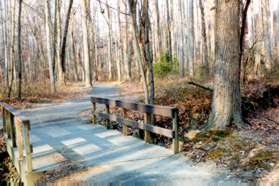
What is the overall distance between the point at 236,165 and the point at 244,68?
10191mm

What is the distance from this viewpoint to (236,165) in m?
6.59

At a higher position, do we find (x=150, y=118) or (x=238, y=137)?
(x=150, y=118)

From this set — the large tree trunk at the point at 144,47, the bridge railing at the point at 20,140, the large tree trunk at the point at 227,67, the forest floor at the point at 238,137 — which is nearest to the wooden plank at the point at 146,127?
the forest floor at the point at 238,137

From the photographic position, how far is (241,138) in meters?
7.93

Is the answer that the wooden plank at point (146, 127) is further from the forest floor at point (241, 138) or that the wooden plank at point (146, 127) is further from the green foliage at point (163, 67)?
the green foliage at point (163, 67)

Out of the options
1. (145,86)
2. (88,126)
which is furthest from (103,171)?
(88,126)

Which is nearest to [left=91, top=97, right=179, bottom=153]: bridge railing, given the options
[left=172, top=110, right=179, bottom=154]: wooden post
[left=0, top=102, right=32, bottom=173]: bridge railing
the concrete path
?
[left=172, top=110, right=179, bottom=154]: wooden post

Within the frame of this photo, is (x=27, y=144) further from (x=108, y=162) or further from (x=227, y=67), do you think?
(x=227, y=67)

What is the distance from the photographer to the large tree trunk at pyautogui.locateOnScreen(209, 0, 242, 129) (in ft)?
28.7

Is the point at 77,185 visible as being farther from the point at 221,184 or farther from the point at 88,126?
the point at 88,126

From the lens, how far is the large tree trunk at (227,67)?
8.74 m

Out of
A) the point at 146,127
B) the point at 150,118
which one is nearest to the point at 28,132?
the point at 146,127

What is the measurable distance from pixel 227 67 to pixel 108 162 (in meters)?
3.68

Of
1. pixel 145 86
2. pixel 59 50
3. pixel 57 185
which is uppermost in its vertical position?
pixel 59 50
